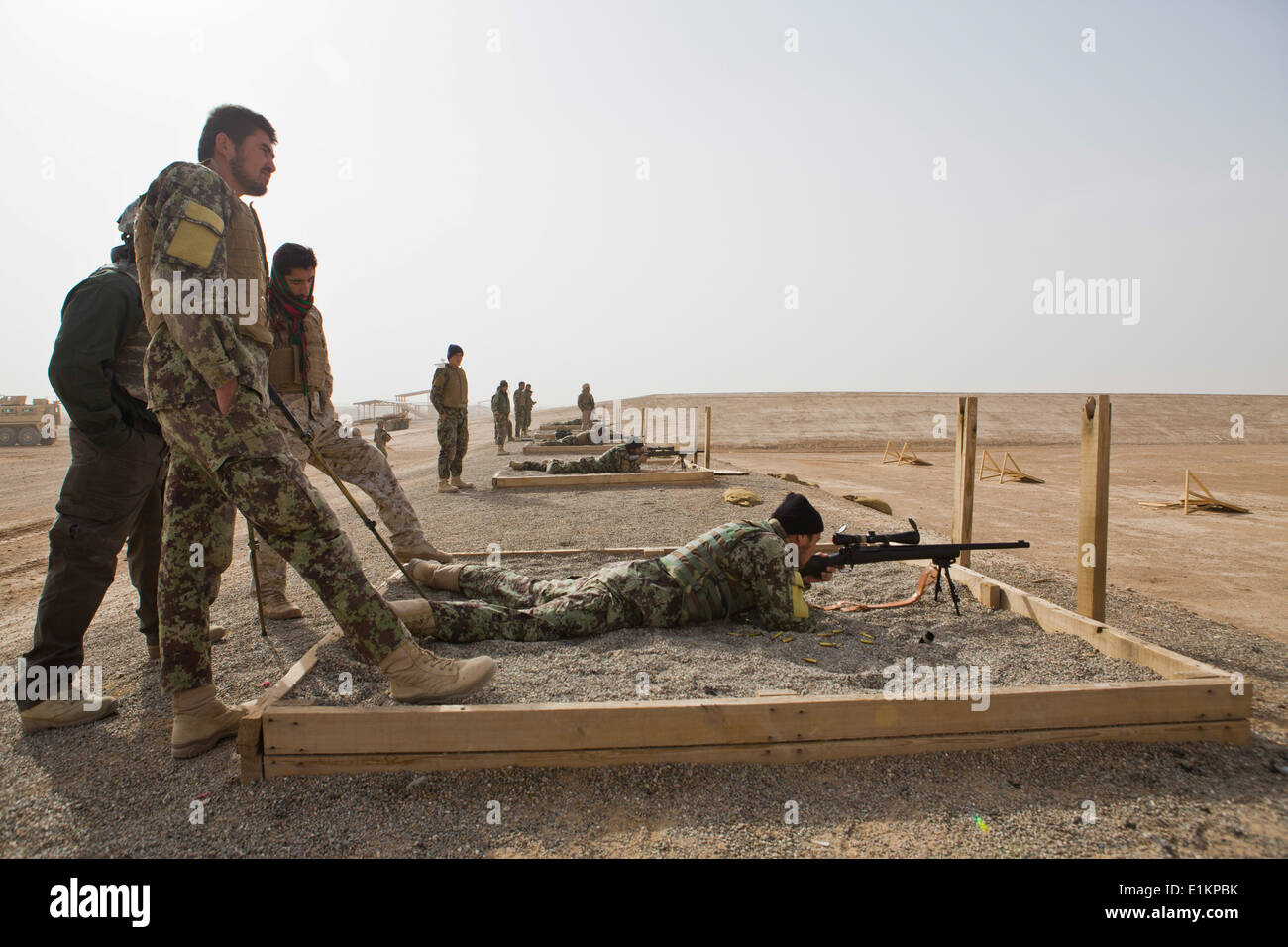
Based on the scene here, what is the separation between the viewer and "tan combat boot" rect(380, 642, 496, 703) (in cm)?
257

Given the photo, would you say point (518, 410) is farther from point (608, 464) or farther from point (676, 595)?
point (676, 595)

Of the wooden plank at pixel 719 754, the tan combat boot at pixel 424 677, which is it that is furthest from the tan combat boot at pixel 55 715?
the tan combat boot at pixel 424 677

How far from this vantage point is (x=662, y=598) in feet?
12.4

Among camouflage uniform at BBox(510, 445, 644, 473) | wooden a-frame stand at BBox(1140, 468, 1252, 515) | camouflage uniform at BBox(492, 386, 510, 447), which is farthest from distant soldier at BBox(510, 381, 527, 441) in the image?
wooden a-frame stand at BBox(1140, 468, 1252, 515)

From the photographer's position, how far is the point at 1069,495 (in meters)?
13.2

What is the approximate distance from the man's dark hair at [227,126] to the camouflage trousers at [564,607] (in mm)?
2181

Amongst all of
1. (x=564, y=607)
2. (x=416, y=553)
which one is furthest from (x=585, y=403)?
(x=564, y=607)

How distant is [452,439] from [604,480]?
8.08 feet

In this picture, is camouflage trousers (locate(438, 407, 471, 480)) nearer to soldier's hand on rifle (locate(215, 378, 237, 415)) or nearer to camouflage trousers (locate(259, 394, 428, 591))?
camouflage trousers (locate(259, 394, 428, 591))

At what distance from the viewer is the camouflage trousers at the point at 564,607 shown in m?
3.63

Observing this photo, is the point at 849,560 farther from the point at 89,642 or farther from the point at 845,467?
the point at 845,467
